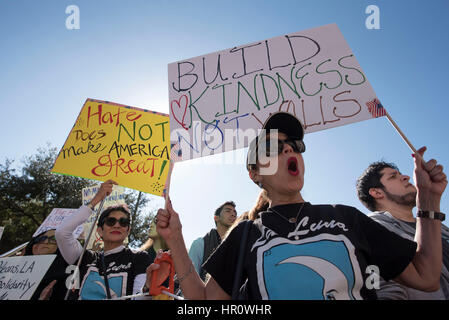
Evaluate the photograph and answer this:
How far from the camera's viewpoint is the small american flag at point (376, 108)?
6.60 ft

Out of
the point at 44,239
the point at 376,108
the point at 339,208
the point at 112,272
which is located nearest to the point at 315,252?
the point at 339,208

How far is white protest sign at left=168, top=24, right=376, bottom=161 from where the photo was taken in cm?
226

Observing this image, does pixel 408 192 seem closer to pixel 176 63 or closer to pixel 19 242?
pixel 176 63

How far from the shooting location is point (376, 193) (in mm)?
3002

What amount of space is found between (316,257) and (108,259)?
2.38 meters

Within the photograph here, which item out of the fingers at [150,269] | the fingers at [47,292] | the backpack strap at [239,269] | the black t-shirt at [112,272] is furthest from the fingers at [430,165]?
the fingers at [47,292]

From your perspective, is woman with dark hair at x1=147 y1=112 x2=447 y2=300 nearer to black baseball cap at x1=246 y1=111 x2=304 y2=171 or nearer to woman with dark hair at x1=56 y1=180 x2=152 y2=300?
black baseball cap at x1=246 y1=111 x2=304 y2=171

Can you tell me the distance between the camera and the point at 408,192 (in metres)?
2.80

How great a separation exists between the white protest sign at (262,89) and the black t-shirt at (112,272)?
1.47 meters

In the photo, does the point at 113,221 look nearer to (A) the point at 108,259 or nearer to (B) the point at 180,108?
(A) the point at 108,259

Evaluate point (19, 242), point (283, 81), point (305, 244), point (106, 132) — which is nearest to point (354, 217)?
point (305, 244)

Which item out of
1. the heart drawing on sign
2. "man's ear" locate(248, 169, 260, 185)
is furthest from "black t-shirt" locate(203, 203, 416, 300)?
the heart drawing on sign

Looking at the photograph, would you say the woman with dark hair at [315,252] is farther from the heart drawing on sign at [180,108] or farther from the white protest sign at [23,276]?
the white protest sign at [23,276]

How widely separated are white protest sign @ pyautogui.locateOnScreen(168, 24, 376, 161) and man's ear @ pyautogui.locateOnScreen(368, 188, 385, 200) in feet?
4.10
